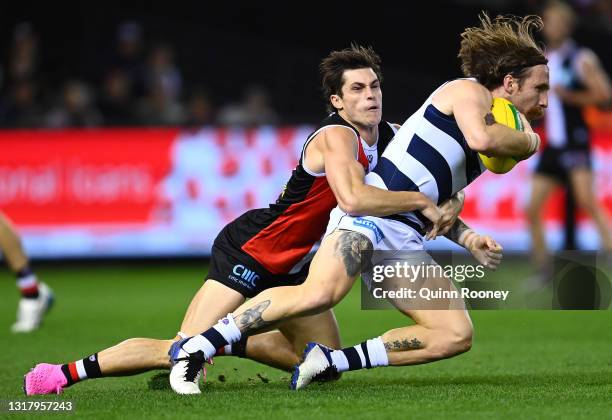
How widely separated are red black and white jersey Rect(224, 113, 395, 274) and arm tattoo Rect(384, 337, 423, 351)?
0.75m

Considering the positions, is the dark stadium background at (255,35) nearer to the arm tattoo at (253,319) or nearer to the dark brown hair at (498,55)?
the dark brown hair at (498,55)

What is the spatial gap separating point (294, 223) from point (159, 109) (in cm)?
862

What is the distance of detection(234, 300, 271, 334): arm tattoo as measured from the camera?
5.88 m

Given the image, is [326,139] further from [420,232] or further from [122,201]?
[122,201]

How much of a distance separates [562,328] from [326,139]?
3891 millimetres

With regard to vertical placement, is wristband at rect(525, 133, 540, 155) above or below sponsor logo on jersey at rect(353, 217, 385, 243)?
above

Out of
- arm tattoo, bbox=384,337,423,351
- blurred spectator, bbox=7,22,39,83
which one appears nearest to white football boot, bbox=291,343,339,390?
arm tattoo, bbox=384,337,423,351

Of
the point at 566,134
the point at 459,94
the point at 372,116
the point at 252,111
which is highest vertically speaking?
the point at 459,94

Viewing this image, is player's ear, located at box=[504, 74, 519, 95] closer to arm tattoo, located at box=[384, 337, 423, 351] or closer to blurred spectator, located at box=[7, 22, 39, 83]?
arm tattoo, located at box=[384, 337, 423, 351]

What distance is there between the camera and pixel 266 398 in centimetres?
582

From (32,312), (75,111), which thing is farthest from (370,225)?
(75,111)

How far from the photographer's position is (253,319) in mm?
5883

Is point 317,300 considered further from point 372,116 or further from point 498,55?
point 498,55

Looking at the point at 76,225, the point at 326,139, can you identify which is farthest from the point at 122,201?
the point at 326,139
